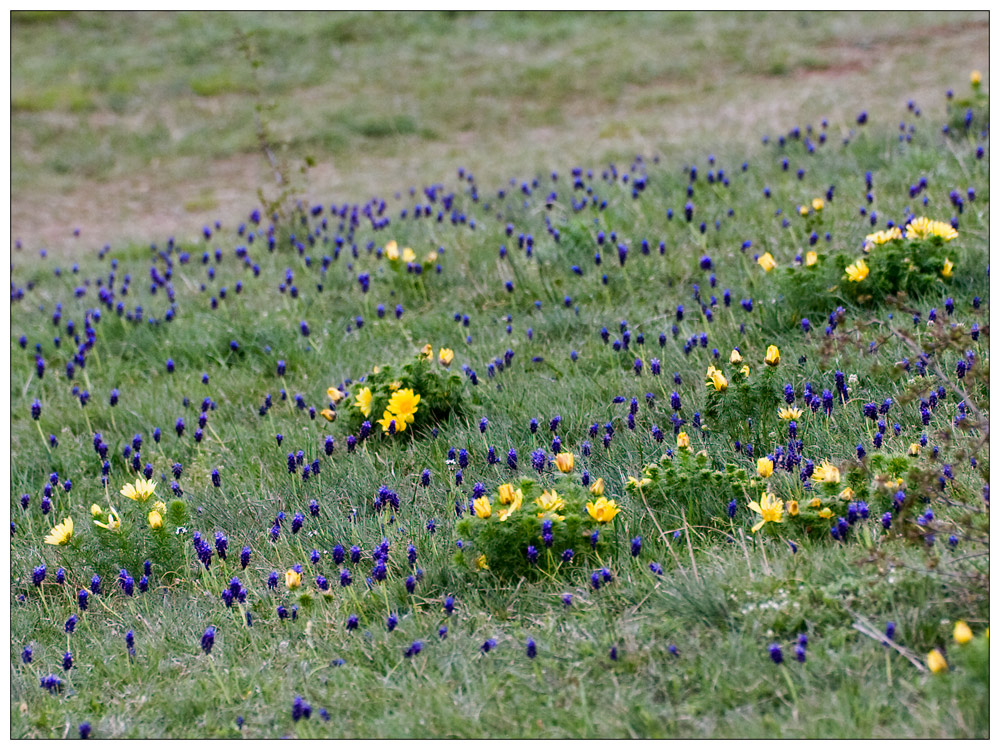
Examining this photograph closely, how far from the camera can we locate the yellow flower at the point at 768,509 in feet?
9.81

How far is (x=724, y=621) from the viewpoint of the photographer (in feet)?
8.80

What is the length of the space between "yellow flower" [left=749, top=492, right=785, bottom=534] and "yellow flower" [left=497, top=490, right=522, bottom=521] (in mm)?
733

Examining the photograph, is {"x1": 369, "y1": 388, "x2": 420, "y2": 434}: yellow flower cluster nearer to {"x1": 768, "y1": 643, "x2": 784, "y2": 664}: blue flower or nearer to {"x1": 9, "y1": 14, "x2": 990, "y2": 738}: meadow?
{"x1": 9, "y1": 14, "x2": 990, "y2": 738}: meadow

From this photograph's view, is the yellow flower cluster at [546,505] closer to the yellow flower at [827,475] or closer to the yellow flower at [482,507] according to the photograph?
the yellow flower at [482,507]

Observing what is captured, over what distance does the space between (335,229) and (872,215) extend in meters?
4.16

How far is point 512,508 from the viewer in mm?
3094

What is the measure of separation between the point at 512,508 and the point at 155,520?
1.33 m

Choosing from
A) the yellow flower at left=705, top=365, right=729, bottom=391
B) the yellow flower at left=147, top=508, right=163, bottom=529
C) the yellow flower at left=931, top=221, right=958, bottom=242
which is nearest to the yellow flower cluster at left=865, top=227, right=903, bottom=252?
the yellow flower at left=931, top=221, right=958, bottom=242

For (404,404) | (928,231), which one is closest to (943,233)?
(928,231)

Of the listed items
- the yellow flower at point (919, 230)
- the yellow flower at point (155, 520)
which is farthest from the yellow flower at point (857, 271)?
the yellow flower at point (155, 520)

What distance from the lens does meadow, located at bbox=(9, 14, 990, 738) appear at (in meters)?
2.60

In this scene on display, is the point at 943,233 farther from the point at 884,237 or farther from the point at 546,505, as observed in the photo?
the point at 546,505

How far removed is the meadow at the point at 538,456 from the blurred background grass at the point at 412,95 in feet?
4.64

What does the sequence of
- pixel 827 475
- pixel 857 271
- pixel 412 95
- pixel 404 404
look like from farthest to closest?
1. pixel 412 95
2. pixel 857 271
3. pixel 404 404
4. pixel 827 475
